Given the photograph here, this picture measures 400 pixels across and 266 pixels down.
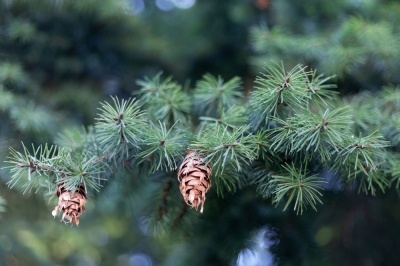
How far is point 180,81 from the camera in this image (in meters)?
1.35

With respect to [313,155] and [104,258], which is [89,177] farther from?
[104,258]

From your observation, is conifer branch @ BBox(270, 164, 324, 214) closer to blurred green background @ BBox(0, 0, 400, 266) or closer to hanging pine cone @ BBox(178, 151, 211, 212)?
hanging pine cone @ BBox(178, 151, 211, 212)

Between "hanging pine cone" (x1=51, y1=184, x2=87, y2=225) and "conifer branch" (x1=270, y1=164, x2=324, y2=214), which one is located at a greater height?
"conifer branch" (x1=270, y1=164, x2=324, y2=214)

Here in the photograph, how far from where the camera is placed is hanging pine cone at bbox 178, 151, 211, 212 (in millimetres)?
518

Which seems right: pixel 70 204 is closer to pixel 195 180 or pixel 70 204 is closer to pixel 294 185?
pixel 195 180

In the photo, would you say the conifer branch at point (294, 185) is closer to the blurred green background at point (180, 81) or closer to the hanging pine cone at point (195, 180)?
the hanging pine cone at point (195, 180)

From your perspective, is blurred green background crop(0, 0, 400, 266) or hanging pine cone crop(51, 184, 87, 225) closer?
hanging pine cone crop(51, 184, 87, 225)

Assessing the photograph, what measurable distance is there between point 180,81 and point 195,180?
0.87 m

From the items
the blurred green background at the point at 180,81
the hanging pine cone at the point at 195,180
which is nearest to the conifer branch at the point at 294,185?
the hanging pine cone at the point at 195,180

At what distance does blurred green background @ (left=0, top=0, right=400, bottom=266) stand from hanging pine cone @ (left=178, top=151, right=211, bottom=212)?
17 centimetres

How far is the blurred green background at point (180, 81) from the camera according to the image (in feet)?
2.81

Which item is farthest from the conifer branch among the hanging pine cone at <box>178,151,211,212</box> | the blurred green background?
the blurred green background

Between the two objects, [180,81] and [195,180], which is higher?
[180,81]

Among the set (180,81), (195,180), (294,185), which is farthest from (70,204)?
(180,81)
